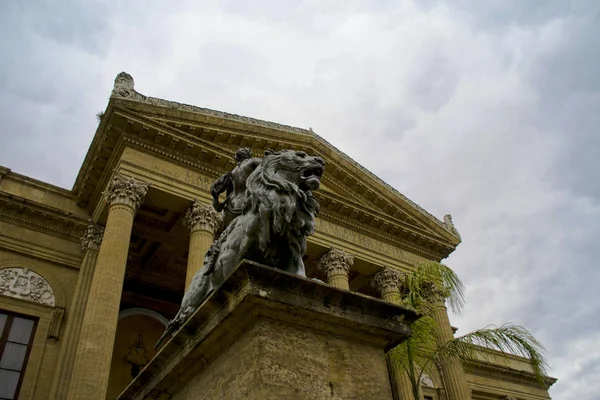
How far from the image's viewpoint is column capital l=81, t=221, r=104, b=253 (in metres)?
15.4

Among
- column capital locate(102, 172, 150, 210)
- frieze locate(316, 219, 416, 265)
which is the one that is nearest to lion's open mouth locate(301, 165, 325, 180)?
column capital locate(102, 172, 150, 210)

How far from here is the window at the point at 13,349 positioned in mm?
13617

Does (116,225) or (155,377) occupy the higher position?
(116,225)

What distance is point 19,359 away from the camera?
46.4 feet

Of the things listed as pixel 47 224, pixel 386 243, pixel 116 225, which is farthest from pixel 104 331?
pixel 386 243

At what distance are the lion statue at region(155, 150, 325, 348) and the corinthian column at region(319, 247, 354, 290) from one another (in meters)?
14.0

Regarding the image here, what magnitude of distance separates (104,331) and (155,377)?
868cm

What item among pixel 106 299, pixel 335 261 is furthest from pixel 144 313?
pixel 106 299

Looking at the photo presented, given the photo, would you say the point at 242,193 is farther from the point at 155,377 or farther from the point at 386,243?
the point at 386,243

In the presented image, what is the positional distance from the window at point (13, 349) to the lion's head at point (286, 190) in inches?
521

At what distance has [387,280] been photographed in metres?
19.6

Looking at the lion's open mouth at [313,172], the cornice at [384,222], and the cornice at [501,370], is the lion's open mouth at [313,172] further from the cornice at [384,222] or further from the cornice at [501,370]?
the cornice at [501,370]

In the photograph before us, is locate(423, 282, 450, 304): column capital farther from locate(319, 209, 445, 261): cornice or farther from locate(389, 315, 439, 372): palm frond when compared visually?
locate(319, 209, 445, 261): cornice

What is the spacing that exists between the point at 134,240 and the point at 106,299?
6.64 metres
